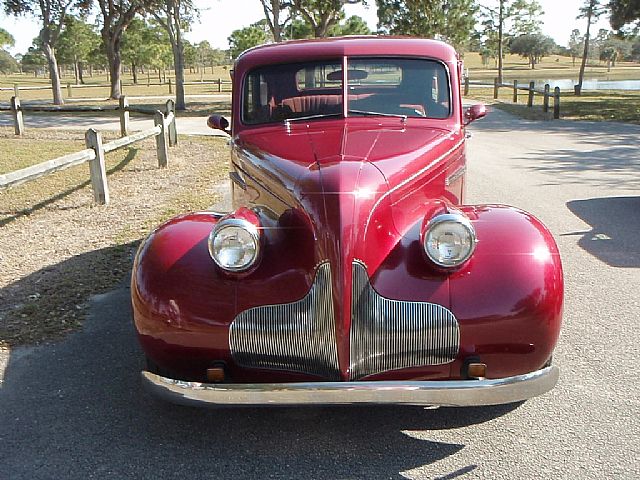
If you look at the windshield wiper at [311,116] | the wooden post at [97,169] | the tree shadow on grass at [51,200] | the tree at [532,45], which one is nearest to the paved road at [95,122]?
the tree shadow on grass at [51,200]

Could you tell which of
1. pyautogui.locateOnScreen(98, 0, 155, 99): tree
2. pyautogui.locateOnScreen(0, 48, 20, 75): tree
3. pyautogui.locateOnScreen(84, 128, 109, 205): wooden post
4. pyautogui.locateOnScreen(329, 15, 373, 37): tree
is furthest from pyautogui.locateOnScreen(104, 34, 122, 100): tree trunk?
pyautogui.locateOnScreen(0, 48, 20, 75): tree

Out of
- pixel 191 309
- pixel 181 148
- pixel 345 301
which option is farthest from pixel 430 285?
pixel 181 148

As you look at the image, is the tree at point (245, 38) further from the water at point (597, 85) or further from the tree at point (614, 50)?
the tree at point (614, 50)

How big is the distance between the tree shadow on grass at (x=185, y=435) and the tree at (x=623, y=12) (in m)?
25.8

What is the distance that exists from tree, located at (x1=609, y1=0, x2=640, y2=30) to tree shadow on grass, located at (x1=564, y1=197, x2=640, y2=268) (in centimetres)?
1986

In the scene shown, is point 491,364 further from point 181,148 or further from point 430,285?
point 181,148

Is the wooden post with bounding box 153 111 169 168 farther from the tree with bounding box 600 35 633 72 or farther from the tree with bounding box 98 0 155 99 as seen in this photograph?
the tree with bounding box 600 35 633 72

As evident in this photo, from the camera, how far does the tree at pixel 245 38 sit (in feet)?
186

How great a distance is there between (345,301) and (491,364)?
0.74 metres

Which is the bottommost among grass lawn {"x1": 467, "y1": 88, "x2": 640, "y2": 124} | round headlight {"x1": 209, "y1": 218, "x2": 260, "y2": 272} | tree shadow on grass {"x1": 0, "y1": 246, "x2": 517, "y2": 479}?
tree shadow on grass {"x1": 0, "y1": 246, "x2": 517, "y2": 479}

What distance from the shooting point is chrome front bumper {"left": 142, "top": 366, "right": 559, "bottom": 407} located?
2.43 m

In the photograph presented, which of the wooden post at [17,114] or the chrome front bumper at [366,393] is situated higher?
the wooden post at [17,114]

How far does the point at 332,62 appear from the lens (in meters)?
4.20

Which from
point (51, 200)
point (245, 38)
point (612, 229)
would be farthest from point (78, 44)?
point (612, 229)
